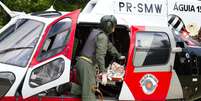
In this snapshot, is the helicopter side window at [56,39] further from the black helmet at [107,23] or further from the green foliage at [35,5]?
the green foliage at [35,5]

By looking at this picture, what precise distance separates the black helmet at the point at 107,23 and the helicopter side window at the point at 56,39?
21.0 inches

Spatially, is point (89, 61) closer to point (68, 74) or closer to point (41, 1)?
point (68, 74)

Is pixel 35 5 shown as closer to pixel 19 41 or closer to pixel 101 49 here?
pixel 19 41

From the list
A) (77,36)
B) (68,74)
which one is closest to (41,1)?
(77,36)

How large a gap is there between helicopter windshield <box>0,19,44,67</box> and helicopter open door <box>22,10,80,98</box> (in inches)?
6.4

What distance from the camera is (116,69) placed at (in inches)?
344

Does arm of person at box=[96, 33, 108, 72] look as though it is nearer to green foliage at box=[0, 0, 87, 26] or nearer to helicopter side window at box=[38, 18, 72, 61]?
helicopter side window at box=[38, 18, 72, 61]

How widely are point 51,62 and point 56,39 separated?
1.41 ft

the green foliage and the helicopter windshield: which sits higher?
the helicopter windshield

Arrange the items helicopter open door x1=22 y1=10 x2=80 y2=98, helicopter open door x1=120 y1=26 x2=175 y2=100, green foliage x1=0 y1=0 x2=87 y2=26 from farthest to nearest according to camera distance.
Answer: green foliage x1=0 y1=0 x2=87 y2=26 → helicopter open door x1=120 y1=26 x2=175 y2=100 → helicopter open door x1=22 y1=10 x2=80 y2=98

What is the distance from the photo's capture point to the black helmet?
8406 millimetres

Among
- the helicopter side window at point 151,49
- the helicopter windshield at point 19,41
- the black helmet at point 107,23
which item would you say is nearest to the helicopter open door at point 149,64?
the helicopter side window at point 151,49

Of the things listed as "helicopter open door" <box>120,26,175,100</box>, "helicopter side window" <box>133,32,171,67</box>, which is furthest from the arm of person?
"helicopter side window" <box>133,32,171,67</box>

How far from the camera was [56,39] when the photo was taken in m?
8.41
